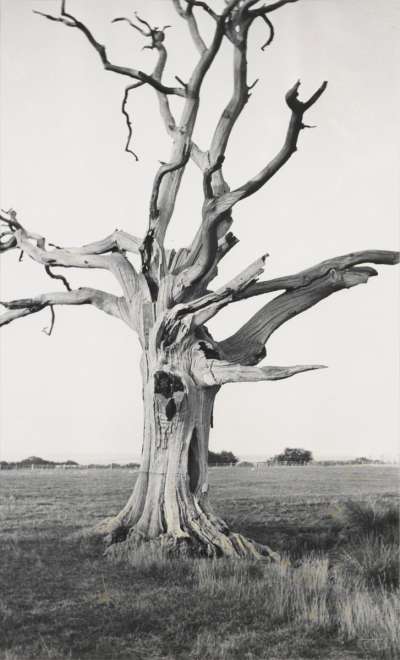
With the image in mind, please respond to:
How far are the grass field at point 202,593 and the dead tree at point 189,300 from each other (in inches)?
37.5

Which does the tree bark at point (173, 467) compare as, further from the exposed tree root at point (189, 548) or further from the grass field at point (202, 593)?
the grass field at point (202, 593)

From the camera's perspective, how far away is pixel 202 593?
7766 mm

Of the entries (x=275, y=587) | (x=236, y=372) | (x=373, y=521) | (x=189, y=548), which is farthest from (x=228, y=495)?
(x=275, y=587)

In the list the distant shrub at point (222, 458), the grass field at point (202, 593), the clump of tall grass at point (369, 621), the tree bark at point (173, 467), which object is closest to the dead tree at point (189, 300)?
the tree bark at point (173, 467)

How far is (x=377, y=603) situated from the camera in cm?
743

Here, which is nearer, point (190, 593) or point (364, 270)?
point (190, 593)

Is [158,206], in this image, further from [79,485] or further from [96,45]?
[79,485]

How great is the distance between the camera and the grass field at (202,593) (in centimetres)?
623

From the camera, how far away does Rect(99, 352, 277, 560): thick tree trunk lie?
976 cm

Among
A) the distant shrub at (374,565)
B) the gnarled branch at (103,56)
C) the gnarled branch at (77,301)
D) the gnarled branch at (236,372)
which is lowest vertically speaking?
the distant shrub at (374,565)

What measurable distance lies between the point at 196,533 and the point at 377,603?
9.83 feet

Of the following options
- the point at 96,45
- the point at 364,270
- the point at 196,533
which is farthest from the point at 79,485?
the point at 96,45

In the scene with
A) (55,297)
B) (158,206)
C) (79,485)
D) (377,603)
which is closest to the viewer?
(377,603)

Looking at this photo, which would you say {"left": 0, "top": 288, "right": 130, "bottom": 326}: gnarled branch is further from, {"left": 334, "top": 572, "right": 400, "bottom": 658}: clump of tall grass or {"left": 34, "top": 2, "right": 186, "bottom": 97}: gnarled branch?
{"left": 334, "top": 572, "right": 400, "bottom": 658}: clump of tall grass
